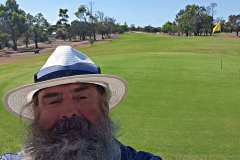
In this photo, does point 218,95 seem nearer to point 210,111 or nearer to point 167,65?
point 210,111

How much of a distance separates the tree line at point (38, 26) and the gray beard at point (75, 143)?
6670cm

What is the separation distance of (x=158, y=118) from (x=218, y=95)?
3.56 meters

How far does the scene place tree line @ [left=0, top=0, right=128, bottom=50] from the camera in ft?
237

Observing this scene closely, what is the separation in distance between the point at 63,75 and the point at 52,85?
8 cm

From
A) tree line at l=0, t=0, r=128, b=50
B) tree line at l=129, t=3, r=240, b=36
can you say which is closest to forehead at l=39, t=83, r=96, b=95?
tree line at l=0, t=0, r=128, b=50

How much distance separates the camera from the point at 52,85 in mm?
2273

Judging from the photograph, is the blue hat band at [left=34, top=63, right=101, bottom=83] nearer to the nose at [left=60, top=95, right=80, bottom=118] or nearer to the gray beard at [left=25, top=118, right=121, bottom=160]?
the nose at [left=60, top=95, right=80, bottom=118]

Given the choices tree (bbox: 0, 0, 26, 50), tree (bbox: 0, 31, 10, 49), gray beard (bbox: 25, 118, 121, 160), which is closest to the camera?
gray beard (bbox: 25, 118, 121, 160)

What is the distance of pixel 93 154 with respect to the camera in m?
2.17

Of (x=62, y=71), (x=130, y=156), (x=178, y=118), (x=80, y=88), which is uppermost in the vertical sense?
(x=62, y=71)

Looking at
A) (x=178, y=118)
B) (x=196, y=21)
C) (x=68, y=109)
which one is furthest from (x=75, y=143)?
(x=196, y=21)

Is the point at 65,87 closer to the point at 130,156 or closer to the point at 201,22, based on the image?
the point at 130,156

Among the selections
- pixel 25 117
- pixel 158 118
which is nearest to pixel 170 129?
pixel 158 118

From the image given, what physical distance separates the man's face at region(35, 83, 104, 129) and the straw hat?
0.06m
